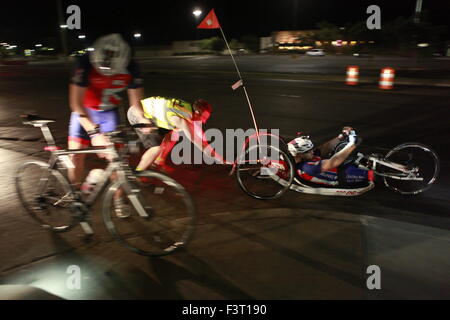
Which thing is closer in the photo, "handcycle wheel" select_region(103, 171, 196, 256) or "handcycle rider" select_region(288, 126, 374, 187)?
"handcycle wheel" select_region(103, 171, 196, 256)

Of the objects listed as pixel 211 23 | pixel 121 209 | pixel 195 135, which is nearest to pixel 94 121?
pixel 121 209

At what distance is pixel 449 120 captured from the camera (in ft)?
28.7

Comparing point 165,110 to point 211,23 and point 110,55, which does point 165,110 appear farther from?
point 211,23

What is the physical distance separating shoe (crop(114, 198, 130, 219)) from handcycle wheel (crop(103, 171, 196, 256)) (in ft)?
0.11

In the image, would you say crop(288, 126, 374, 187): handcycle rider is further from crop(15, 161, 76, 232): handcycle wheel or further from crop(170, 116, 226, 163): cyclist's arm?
crop(15, 161, 76, 232): handcycle wheel

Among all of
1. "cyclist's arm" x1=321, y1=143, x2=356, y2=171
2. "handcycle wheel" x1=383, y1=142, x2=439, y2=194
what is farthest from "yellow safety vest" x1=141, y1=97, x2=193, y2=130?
"handcycle wheel" x1=383, y1=142, x2=439, y2=194

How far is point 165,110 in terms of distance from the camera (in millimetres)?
4711

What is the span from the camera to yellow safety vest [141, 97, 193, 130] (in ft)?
15.4

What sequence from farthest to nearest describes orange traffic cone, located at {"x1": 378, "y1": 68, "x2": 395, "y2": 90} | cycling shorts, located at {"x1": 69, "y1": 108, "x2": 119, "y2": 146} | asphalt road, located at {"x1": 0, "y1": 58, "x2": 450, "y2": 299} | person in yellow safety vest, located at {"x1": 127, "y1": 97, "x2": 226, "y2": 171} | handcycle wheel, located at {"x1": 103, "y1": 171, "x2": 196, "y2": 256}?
orange traffic cone, located at {"x1": 378, "y1": 68, "x2": 395, "y2": 90}
person in yellow safety vest, located at {"x1": 127, "y1": 97, "x2": 226, "y2": 171}
cycling shorts, located at {"x1": 69, "y1": 108, "x2": 119, "y2": 146}
handcycle wheel, located at {"x1": 103, "y1": 171, "x2": 196, "y2": 256}
asphalt road, located at {"x1": 0, "y1": 58, "x2": 450, "y2": 299}

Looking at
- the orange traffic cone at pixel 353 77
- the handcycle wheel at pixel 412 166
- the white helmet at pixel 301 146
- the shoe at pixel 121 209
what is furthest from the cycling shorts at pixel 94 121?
the orange traffic cone at pixel 353 77

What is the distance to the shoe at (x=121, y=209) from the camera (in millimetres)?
3777

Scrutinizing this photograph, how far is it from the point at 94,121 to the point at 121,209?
110 centimetres

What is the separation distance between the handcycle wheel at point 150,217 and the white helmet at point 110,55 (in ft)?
4.12

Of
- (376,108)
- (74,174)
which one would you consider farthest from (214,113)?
(74,174)
